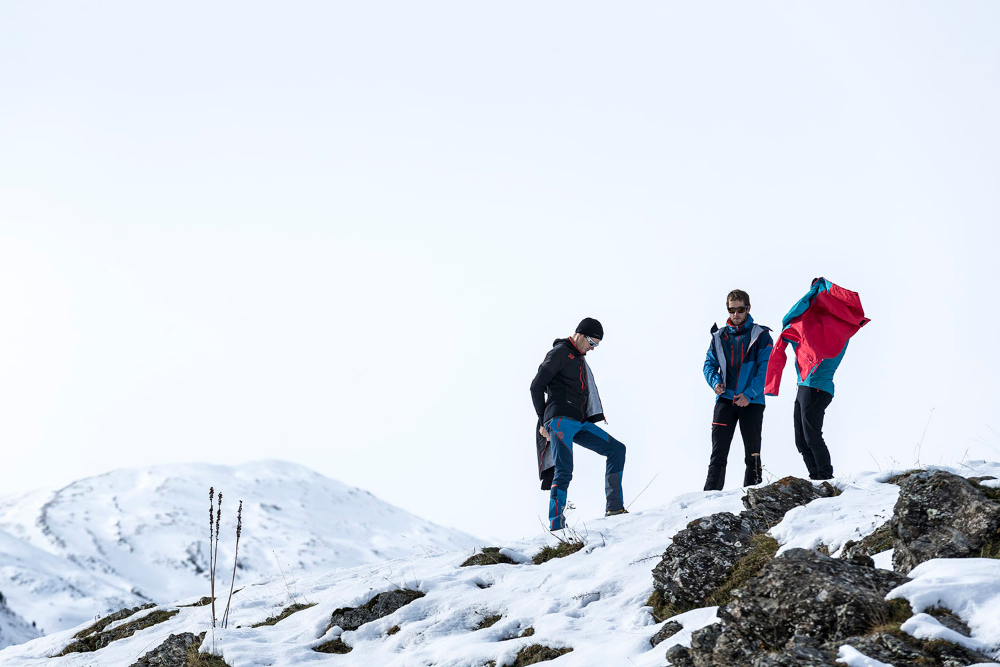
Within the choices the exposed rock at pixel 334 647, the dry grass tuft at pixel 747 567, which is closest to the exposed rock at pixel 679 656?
the dry grass tuft at pixel 747 567

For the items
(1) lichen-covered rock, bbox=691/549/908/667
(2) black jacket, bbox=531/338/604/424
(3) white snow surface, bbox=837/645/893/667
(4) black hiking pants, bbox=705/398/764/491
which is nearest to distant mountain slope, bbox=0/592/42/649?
(2) black jacket, bbox=531/338/604/424

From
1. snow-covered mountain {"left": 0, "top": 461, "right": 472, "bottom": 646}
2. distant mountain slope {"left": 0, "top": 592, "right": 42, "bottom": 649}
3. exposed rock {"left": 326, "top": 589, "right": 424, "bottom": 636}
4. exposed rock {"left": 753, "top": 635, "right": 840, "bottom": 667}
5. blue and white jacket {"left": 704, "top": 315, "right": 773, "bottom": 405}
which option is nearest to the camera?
exposed rock {"left": 753, "top": 635, "right": 840, "bottom": 667}

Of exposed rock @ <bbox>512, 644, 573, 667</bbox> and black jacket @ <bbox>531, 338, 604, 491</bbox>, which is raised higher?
black jacket @ <bbox>531, 338, 604, 491</bbox>

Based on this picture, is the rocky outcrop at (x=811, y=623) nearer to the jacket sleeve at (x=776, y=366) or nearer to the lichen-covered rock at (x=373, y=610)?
the lichen-covered rock at (x=373, y=610)

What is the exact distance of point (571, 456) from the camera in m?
9.20

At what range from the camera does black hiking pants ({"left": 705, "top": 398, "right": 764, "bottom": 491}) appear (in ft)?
30.6

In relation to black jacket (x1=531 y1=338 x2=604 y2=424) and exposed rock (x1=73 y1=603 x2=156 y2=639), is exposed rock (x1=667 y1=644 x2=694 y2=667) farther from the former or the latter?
exposed rock (x1=73 y1=603 x2=156 y2=639)

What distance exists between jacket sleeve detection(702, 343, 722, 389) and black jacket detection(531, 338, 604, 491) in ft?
4.33

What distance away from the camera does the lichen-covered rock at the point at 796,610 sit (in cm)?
441

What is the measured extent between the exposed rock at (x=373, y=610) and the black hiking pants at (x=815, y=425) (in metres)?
4.33

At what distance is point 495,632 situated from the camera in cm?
657

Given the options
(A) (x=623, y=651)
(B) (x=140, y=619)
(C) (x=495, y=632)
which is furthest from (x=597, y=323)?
(B) (x=140, y=619)

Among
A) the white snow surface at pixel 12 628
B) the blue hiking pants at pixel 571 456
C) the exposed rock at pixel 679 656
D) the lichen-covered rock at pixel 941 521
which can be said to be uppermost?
the blue hiking pants at pixel 571 456

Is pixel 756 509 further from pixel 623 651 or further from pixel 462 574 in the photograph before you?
pixel 462 574
